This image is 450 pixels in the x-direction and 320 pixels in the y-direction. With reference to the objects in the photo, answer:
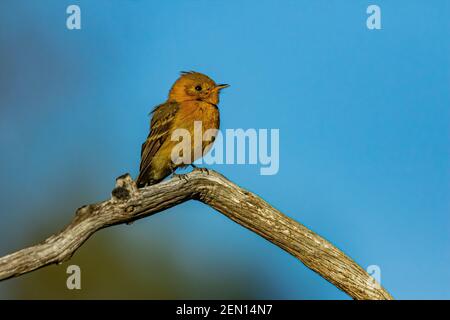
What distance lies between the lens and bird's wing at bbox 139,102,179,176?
8742 millimetres

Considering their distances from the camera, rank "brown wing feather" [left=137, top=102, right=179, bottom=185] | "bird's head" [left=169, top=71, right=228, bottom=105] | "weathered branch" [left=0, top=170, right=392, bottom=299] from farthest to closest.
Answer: "bird's head" [left=169, top=71, right=228, bottom=105] → "brown wing feather" [left=137, top=102, right=179, bottom=185] → "weathered branch" [left=0, top=170, right=392, bottom=299]

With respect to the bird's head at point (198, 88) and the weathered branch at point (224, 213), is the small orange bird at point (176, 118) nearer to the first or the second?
the bird's head at point (198, 88)

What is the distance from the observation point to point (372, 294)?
7.00 meters

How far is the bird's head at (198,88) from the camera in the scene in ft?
29.8

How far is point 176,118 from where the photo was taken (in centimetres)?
889

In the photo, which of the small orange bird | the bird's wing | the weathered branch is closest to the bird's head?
the small orange bird

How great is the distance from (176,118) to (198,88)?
530 mm

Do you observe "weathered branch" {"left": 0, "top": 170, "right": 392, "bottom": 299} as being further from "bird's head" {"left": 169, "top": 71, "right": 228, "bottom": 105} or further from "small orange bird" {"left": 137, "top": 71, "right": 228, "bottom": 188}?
"bird's head" {"left": 169, "top": 71, "right": 228, "bottom": 105}

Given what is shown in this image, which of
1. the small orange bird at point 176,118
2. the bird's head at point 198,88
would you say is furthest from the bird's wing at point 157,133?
the bird's head at point 198,88

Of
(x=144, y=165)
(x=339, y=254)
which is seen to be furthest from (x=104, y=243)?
(x=339, y=254)

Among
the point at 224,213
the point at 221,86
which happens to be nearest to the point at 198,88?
the point at 221,86
